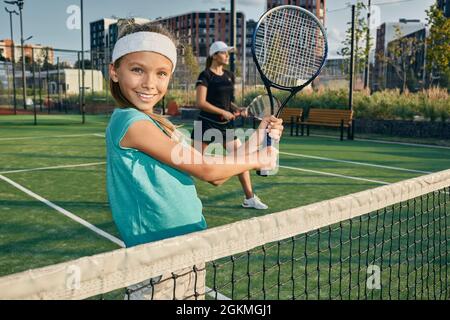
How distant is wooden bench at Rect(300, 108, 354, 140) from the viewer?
16453mm

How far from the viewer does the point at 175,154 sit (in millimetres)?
1889

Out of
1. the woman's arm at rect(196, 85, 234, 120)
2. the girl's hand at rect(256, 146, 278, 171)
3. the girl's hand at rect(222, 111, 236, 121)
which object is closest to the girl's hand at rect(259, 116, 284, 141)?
the girl's hand at rect(256, 146, 278, 171)

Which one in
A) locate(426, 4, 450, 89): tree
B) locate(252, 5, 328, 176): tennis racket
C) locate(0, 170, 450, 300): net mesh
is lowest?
locate(0, 170, 450, 300): net mesh

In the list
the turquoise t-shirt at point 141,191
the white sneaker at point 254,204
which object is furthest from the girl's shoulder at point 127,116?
the white sneaker at point 254,204

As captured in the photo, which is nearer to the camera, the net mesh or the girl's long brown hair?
the net mesh

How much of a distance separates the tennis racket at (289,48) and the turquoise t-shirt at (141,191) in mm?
1890

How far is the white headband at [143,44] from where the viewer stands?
2.01 m

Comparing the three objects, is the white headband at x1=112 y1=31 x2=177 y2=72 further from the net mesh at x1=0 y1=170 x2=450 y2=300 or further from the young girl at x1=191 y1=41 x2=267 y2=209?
the young girl at x1=191 y1=41 x2=267 y2=209

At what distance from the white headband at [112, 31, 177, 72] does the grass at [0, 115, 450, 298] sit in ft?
9.22

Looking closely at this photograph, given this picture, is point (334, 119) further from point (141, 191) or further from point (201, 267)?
point (141, 191)

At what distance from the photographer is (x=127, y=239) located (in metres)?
2.05

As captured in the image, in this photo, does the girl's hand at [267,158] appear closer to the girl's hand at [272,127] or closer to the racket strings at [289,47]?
the girl's hand at [272,127]

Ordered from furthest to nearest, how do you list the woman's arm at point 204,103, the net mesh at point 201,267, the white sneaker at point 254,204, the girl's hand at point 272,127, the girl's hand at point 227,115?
the white sneaker at point 254,204 → the woman's arm at point 204,103 → the girl's hand at point 227,115 → the girl's hand at point 272,127 → the net mesh at point 201,267

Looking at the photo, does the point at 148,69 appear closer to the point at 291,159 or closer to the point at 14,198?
the point at 14,198
